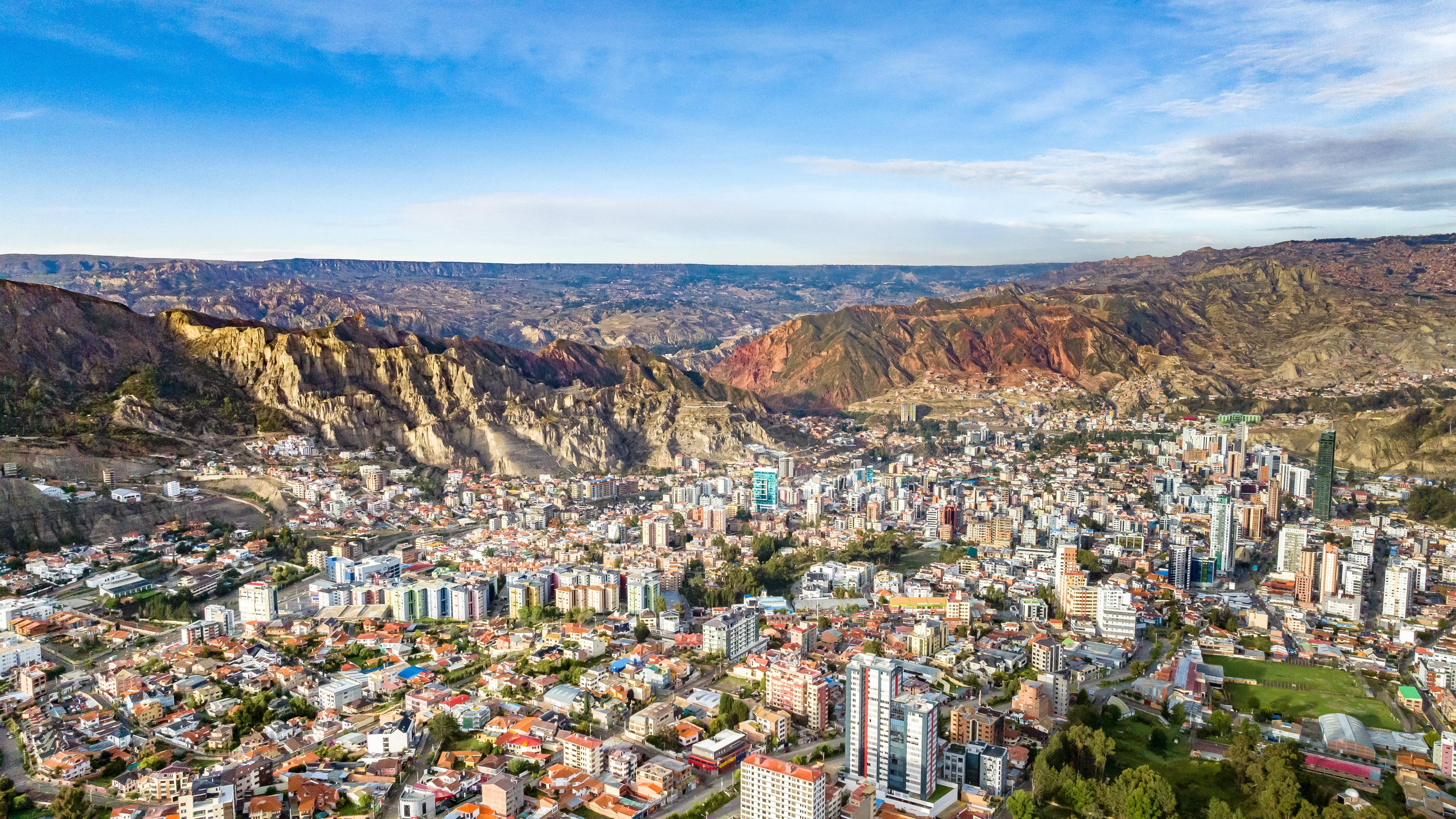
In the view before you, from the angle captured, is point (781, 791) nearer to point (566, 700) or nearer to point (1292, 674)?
point (566, 700)

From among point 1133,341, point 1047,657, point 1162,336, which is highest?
point 1162,336

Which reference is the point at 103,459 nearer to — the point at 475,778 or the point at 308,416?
the point at 308,416

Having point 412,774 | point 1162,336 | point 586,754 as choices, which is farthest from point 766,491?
point 1162,336

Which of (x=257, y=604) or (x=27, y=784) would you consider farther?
(x=257, y=604)

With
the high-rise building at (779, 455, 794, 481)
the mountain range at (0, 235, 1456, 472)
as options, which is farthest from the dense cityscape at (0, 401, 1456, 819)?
the mountain range at (0, 235, 1456, 472)

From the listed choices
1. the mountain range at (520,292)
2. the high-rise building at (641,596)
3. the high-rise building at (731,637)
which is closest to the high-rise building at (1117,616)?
the high-rise building at (731,637)

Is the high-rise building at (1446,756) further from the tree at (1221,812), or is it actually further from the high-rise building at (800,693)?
the high-rise building at (800,693)

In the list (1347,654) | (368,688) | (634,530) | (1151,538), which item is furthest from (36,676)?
(1151,538)
